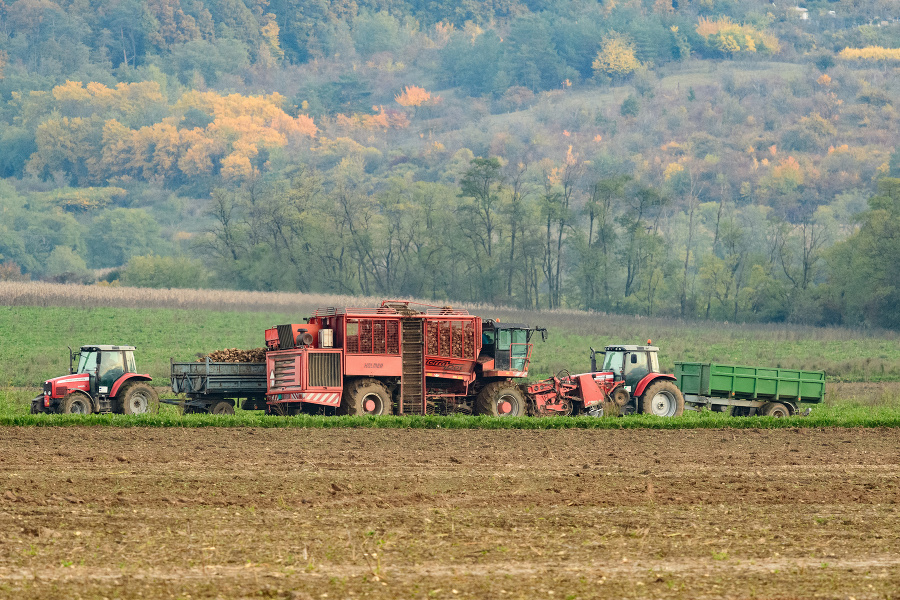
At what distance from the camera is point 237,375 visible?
29672 mm

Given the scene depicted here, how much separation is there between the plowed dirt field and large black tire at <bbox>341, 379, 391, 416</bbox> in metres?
4.49

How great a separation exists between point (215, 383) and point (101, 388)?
→ 9.25 ft

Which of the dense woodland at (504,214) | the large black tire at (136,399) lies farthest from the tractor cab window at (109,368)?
the dense woodland at (504,214)

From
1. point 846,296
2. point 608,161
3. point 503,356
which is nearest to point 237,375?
point 503,356

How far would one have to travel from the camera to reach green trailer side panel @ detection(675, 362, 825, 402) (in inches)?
1240

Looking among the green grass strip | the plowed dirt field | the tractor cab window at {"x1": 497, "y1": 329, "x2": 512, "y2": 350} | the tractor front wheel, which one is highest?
the tractor cab window at {"x1": 497, "y1": 329, "x2": 512, "y2": 350}

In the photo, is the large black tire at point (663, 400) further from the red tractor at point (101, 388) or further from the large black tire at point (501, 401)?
the red tractor at point (101, 388)

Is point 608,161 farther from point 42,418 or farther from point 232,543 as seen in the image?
point 232,543

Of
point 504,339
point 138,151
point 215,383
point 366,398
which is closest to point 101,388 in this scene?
point 215,383

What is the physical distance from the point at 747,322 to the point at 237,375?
61.2 metres

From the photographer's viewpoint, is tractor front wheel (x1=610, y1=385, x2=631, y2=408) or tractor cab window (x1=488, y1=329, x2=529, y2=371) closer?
tractor cab window (x1=488, y1=329, x2=529, y2=371)

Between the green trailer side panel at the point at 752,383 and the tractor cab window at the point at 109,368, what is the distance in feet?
47.9

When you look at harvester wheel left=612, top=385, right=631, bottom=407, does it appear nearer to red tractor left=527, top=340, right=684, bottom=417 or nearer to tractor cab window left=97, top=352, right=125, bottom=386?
red tractor left=527, top=340, right=684, bottom=417

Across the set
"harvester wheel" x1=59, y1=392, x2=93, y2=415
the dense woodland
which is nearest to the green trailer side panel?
"harvester wheel" x1=59, y1=392, x2=93, y2=415
